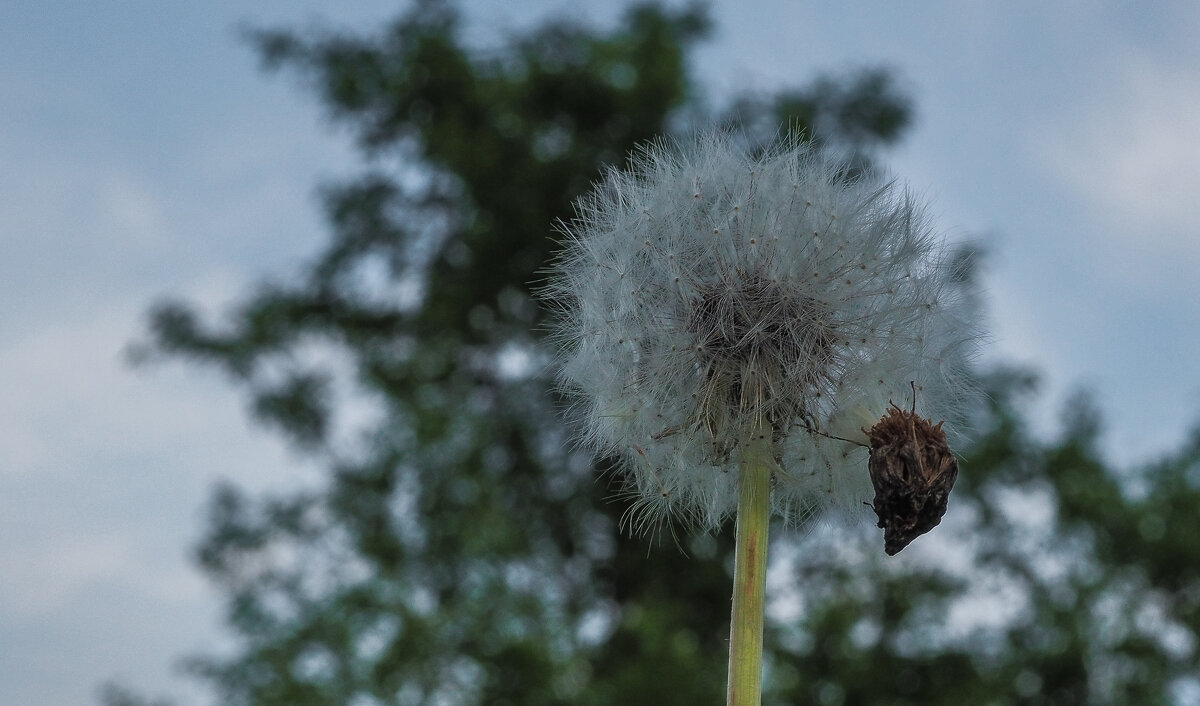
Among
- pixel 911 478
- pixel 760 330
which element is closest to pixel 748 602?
pixel 911 478

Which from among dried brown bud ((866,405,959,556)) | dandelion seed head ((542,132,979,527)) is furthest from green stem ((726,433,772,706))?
dandelion seed head ((542,132,979,527))

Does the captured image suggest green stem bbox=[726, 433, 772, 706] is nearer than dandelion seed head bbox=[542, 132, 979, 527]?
Yes

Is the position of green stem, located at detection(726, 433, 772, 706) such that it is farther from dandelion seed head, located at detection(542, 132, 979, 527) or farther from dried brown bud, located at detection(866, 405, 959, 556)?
dandelion seed head, located at detection(542, 132, 979, 527)

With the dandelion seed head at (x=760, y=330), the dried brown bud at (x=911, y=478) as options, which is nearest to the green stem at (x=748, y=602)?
the dried brown bud at (x=911, y=478)

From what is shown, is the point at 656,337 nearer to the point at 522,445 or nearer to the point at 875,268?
the point at 875,268

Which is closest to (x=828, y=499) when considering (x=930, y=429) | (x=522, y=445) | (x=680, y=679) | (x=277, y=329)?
(x=930, y=429)

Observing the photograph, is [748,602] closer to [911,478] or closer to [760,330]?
[911,478]

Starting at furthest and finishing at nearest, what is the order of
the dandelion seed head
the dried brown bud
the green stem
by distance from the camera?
1. the dandelion seed head
2. the dried brown bud
3. the green stem
